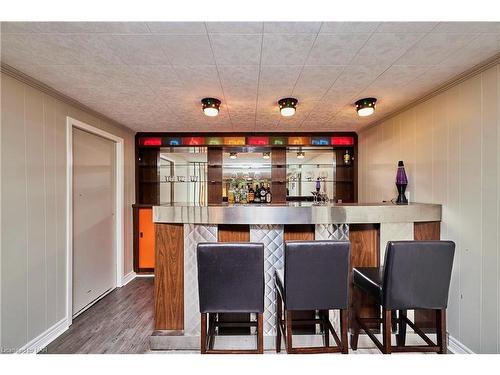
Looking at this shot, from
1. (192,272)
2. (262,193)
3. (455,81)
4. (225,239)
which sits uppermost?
(455,81)

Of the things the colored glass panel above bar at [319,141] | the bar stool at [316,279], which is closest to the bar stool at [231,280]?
the bar stool at [316,279]

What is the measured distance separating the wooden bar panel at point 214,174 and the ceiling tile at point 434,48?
3.03m

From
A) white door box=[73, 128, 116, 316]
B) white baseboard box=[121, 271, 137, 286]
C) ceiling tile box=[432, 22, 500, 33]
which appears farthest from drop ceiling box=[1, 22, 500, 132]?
white baseboard box=[121, 271, 137, 286]

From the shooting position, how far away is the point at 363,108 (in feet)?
8.77

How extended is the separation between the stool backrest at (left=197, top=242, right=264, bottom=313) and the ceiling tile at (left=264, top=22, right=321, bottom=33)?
1324 mm

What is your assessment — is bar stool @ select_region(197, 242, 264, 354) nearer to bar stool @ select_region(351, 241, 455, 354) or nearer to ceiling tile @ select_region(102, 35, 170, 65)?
bar stool @ select_region(351, 241, 455, 354)

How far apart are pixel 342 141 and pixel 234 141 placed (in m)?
1.88

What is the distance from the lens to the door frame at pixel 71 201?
2582 mm

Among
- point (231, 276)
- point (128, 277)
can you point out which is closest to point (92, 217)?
point (128, 277)

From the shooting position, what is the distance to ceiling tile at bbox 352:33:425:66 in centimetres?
155

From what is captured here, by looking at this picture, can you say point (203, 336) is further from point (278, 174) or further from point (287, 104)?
point (278, 174)

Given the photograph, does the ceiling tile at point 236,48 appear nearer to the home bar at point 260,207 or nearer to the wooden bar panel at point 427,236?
the home bar at point 260,207

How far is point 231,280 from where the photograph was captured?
159 centimetres

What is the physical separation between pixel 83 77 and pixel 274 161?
2.94 m
